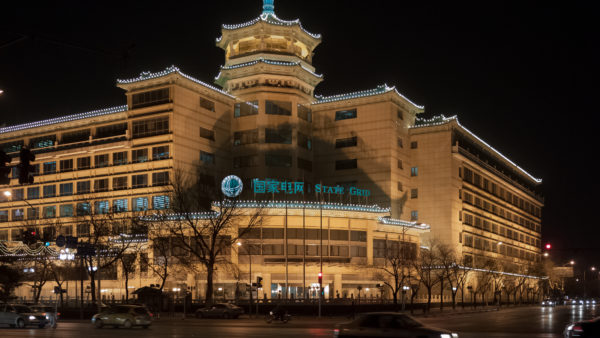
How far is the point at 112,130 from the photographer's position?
4316 inches

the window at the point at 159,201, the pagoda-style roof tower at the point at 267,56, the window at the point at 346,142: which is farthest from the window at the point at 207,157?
the window at the point at 346,142

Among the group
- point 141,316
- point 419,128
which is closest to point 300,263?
point 419,128

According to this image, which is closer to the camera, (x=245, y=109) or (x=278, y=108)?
(x=278, y=108)

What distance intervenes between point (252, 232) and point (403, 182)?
34182mm

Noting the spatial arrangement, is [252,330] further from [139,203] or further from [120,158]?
[120,158]

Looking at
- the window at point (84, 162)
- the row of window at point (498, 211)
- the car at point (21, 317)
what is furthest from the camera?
the row of window at point (498, 211)

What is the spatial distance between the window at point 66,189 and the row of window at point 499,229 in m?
68.3

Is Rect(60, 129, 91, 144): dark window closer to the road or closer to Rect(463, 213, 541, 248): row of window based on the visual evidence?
the road

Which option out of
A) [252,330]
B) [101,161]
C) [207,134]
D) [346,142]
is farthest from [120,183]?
[252,330]

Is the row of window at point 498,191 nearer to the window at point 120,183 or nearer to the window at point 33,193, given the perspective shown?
the window at point 120,183

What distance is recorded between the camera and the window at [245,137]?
10801 centimetres

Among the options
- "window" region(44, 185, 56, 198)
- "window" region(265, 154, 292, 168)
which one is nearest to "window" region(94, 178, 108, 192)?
"window" region(44, 185, 56, 198)

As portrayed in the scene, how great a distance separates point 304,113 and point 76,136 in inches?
1518

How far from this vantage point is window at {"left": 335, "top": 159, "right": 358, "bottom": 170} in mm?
111569
